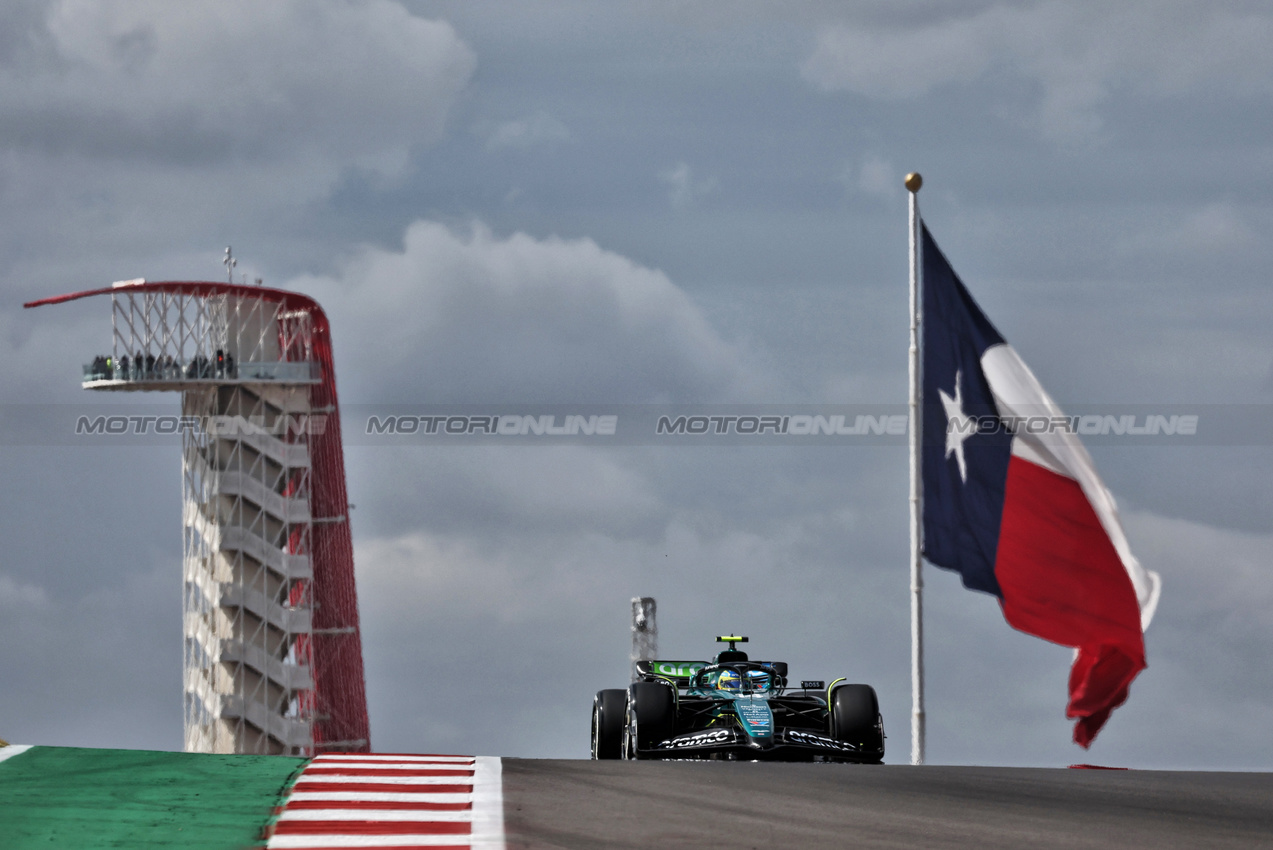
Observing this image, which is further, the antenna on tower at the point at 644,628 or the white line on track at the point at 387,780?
the antenna on tower at the point at 644,628

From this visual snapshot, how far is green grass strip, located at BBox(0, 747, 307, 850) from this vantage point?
469 inches

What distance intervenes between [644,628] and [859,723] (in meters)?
13.9

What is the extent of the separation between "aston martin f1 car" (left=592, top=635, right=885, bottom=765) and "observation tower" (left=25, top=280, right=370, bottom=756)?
5072cm

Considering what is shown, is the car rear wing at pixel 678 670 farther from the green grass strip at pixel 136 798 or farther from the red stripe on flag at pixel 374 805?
the red stripe on flag at pixel 374 805

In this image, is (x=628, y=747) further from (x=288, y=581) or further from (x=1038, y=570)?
(x=288, y=581)

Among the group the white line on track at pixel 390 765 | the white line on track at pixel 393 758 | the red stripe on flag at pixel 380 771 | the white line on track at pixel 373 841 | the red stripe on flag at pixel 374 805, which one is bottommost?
the white line on track at pixel 373 841

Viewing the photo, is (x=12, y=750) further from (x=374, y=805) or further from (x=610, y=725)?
(x=610, y=725)

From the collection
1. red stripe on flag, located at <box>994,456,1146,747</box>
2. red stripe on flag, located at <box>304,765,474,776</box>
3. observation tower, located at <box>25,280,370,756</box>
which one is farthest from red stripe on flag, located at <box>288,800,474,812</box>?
observation tower, located at <box>25,280,370,756</box>

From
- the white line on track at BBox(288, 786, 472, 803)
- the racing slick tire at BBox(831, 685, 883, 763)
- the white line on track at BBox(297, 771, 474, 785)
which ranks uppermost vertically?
the racing slick tire at BBox(831, 685, 883, 763)

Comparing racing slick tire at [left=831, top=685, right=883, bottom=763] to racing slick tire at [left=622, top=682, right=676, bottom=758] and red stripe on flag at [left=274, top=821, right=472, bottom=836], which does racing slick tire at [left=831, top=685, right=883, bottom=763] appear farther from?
red stripe on flag at [left=274, top=821, right=472, bottom=836]

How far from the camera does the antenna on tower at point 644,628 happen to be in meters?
34.3

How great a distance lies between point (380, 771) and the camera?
1525cm

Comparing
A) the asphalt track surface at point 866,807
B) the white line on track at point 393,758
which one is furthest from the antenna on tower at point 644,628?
the white line on track at point 393,758

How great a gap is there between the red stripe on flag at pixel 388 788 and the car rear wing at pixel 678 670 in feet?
28.1
